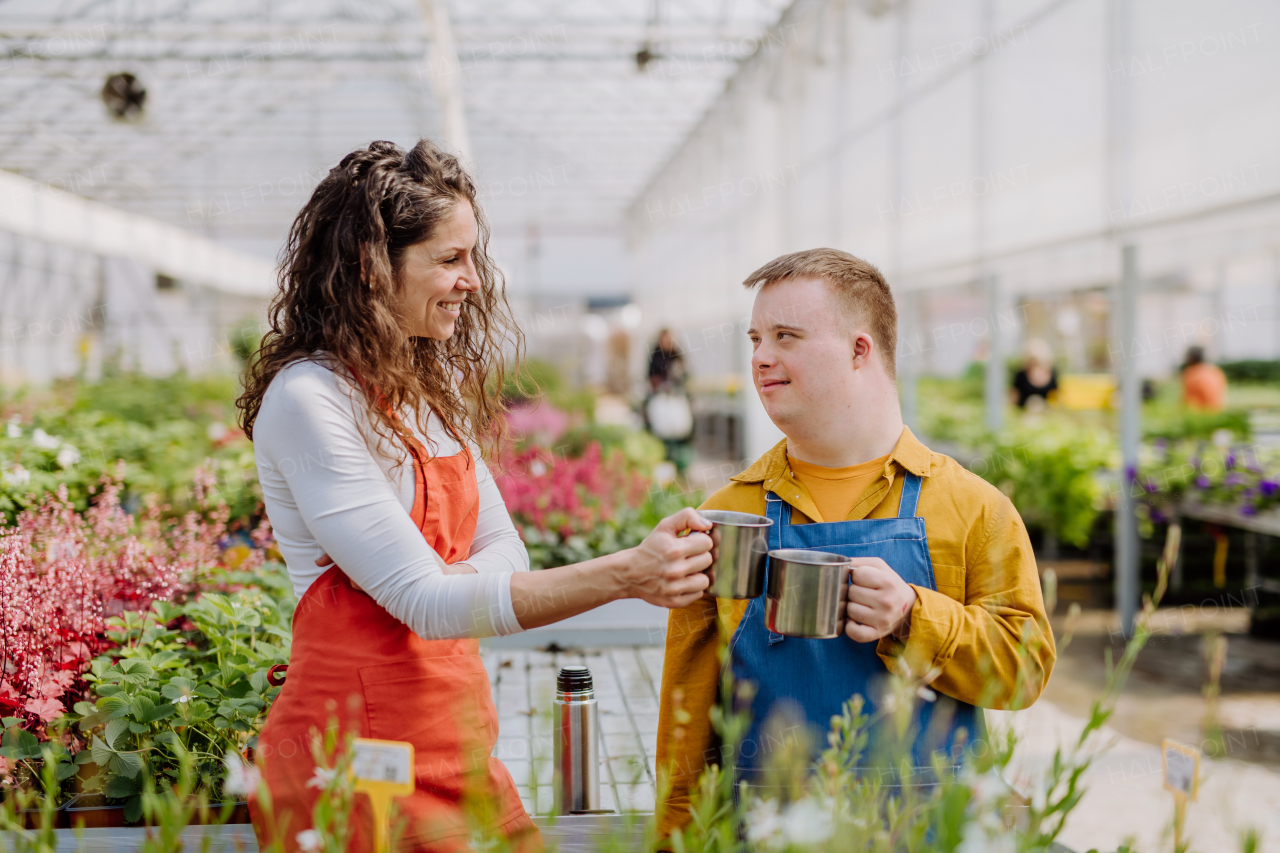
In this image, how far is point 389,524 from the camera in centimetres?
120

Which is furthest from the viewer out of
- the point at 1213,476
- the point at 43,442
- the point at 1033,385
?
the point at 1033,385

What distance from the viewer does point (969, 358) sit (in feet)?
49.9

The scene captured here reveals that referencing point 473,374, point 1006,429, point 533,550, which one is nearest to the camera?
point 473,374

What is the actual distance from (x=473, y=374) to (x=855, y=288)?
65cm

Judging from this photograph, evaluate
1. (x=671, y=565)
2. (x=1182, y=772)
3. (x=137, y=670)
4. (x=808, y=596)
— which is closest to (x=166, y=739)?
(x=137, y=670)

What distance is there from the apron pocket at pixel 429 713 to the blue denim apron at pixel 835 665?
1.26 feet

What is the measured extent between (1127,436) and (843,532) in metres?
4.69

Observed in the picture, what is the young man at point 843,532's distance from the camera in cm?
136

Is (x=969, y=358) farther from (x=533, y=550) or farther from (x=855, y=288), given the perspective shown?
(x=855, y=288)

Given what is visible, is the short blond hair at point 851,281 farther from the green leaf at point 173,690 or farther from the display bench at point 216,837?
the green leaf at point 173,690

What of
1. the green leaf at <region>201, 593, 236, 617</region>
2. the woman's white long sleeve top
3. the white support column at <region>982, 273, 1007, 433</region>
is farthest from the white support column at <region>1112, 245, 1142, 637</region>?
the woman's white long sleeve top

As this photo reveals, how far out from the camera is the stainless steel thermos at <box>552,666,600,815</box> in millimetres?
1900

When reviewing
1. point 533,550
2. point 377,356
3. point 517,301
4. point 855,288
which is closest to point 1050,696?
point 533,550

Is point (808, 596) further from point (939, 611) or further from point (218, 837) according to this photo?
point (218, 837)
